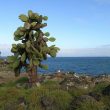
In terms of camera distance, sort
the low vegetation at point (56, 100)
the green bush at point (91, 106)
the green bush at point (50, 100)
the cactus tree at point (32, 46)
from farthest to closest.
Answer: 1. the cactus tree at point (32, 46)
2. the green bush at point (50, 100)
3. the low vegetation at point (56, 100)
4. the green bush at point (91, 106)

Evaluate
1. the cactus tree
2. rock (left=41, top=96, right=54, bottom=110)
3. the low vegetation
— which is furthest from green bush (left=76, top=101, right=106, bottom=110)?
the cactus tree

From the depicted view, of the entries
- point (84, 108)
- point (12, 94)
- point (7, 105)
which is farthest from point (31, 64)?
point (84, 108)

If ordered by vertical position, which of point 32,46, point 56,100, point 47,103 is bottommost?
point 47,103

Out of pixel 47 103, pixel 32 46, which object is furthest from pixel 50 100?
pixel 32 46

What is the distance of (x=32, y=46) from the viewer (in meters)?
31.5

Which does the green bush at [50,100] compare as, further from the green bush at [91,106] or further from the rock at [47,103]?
the green bush at [91,106]

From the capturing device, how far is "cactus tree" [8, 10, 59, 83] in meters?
31.7

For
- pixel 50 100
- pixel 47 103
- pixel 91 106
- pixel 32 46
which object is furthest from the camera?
pixel 32 46

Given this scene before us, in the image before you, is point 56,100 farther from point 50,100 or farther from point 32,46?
point 32,46

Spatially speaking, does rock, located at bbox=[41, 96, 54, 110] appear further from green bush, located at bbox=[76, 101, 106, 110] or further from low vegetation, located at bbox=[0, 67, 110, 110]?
green bush, located at bbox=[76, 101, 106, 110]

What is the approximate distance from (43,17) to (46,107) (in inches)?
537

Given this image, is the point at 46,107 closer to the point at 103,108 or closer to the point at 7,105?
the point at 7,105

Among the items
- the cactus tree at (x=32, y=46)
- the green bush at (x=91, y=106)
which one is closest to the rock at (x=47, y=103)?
the green bush at (x=91, y=106)

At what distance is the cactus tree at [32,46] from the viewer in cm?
3167
